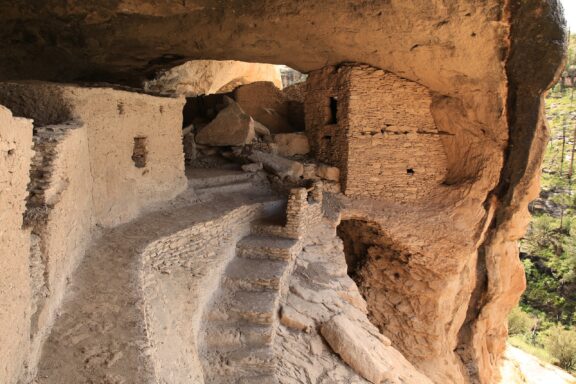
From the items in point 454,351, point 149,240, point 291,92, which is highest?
point 291,92

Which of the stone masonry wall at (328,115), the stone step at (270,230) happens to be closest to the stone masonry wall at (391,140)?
the stone masonry wall at (328,115)

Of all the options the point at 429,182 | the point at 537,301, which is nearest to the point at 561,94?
the point at 537,301

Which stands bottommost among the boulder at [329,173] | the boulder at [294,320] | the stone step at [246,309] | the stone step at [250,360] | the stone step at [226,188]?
the stone step at [250,360]

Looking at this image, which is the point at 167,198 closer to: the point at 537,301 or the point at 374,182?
the point at 374,182

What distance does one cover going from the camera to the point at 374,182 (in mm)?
8203

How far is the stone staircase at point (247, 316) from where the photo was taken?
423cm

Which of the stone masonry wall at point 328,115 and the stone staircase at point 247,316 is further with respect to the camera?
the stone masonry wall at point 328,115

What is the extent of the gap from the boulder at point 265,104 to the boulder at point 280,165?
6.92ft

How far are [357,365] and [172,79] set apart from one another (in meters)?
8.61

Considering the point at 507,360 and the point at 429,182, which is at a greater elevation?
the point at 429,182

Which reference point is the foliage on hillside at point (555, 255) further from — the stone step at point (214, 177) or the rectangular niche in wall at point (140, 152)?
the rectangular niche in wall at point (140, 152)

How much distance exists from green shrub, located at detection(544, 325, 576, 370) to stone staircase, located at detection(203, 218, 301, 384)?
47.8ft

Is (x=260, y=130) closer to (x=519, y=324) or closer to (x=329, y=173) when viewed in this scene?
(x=329, y=173)

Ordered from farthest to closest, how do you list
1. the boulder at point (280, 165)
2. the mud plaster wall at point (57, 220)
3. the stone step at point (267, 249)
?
the boulder at point (280, 165), the stone step at point (267, 249), the mud plaster wall at point (57, 220)
